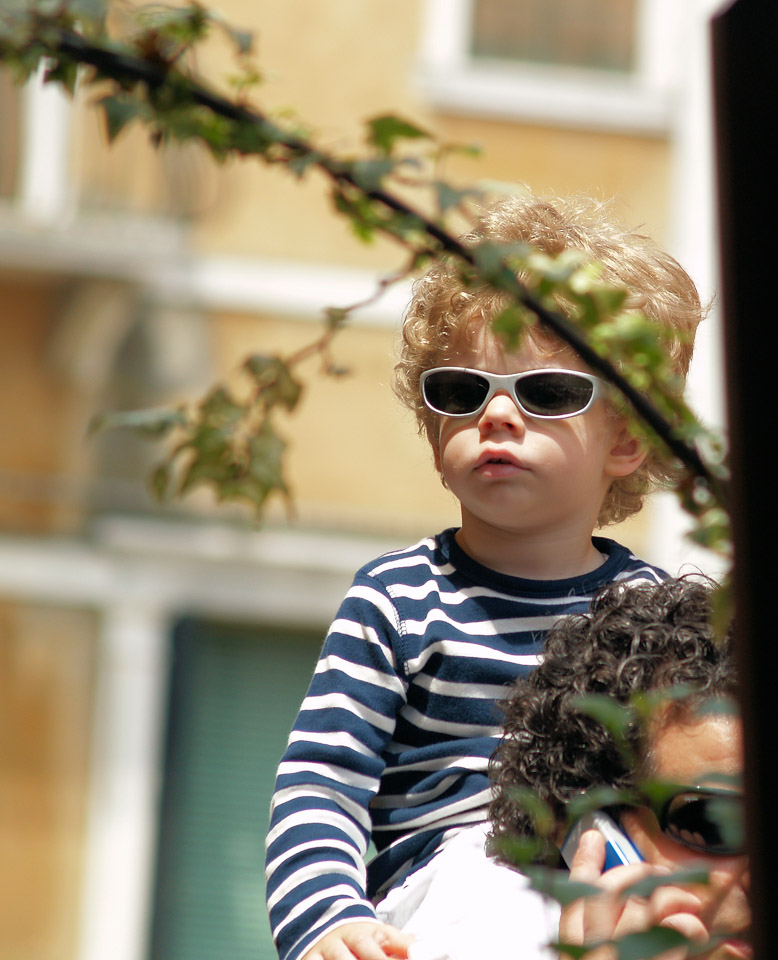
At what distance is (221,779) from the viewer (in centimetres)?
514

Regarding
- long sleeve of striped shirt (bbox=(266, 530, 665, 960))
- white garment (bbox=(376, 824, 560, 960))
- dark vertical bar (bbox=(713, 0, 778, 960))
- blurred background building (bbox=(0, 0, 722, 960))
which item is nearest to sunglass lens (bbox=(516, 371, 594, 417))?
long sleeve of striped shirt (bbox=(266, 530, 665, 960))

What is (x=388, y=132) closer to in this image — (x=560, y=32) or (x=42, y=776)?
(x=42, y=776)

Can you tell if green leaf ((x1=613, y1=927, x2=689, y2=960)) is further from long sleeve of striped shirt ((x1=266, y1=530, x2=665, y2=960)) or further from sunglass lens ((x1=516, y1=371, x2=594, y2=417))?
sunglass lens ((x1=516, y1=371, x2=594, y2=417))

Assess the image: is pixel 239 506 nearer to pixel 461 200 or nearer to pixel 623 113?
pixel 623 113

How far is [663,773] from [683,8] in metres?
4.88

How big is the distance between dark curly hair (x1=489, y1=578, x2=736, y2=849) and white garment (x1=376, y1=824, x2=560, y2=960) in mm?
32

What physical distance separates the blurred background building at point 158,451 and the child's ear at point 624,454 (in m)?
3.65

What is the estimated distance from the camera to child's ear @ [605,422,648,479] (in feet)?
4.32

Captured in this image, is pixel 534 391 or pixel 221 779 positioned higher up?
pixel 534 391

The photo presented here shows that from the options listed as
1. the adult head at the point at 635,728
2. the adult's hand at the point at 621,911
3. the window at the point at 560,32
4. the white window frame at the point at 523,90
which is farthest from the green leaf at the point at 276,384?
the window at the point at 560,32

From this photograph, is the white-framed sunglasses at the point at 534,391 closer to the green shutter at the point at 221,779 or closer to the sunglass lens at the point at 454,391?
the sunglass lens at the point at 454,391

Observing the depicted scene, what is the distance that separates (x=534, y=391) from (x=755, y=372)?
23.4 inches

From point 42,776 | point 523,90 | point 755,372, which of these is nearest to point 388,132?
point 755,372

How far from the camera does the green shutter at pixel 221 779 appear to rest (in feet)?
16.6
